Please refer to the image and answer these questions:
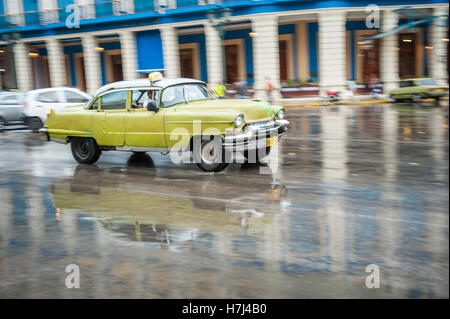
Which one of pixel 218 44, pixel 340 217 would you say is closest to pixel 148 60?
pixel 218 44

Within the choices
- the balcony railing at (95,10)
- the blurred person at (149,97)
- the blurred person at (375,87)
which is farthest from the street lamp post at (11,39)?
the blurred person at (149,97)

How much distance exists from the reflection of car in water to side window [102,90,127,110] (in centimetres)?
137

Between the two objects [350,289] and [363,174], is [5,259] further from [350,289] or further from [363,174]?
[363,174]

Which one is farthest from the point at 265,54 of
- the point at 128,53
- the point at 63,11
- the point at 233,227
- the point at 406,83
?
the point at 233,227

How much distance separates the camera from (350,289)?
385 centimetres

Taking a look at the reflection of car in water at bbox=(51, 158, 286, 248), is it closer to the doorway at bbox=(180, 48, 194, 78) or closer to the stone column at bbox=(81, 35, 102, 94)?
the doorway at bbox=(180, 48, 194, 78)

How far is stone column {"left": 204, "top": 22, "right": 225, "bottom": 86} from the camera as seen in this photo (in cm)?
2886

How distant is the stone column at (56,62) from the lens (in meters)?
34.2

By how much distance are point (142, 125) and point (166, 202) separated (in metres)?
2.62

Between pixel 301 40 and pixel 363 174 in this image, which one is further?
pixel 301 40

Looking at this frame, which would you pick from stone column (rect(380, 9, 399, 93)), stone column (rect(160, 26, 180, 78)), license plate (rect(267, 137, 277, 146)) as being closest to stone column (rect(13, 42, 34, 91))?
stone column (rect(160, 26, 180, 78))

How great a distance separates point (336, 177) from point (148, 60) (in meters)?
25.9

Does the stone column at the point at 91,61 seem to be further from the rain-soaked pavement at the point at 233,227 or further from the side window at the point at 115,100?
the side window at the point at 115,100
